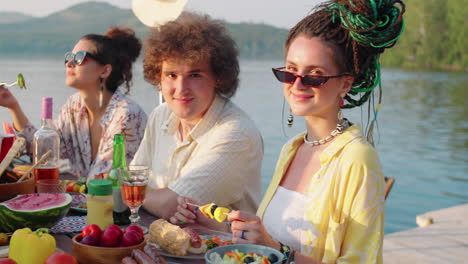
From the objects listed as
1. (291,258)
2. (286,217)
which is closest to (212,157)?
(286,217)

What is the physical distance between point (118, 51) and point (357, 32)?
2.68 metres

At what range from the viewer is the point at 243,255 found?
67.5 inches

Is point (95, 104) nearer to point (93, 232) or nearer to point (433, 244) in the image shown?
point (93, 232)

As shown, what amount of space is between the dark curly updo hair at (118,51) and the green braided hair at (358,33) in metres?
2.23

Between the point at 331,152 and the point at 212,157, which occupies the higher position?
the point at 331,152

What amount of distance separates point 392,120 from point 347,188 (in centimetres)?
2638

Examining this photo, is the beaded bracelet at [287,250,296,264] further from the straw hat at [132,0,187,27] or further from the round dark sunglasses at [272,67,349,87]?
the straw hat at [132,0,187,27]

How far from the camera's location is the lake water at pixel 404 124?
11.3m

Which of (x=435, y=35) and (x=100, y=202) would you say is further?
(x=435, y=35)

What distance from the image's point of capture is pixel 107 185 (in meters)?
2.03

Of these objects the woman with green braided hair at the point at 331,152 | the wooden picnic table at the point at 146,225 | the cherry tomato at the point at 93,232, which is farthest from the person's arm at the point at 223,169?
the cherry tomato at the point at 93,232

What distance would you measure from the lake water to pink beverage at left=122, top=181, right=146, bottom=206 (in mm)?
720

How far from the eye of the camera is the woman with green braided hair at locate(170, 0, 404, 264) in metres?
1.92

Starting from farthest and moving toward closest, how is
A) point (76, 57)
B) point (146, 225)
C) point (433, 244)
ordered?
point (433, 244), point (76, 57), point (146, 225)
